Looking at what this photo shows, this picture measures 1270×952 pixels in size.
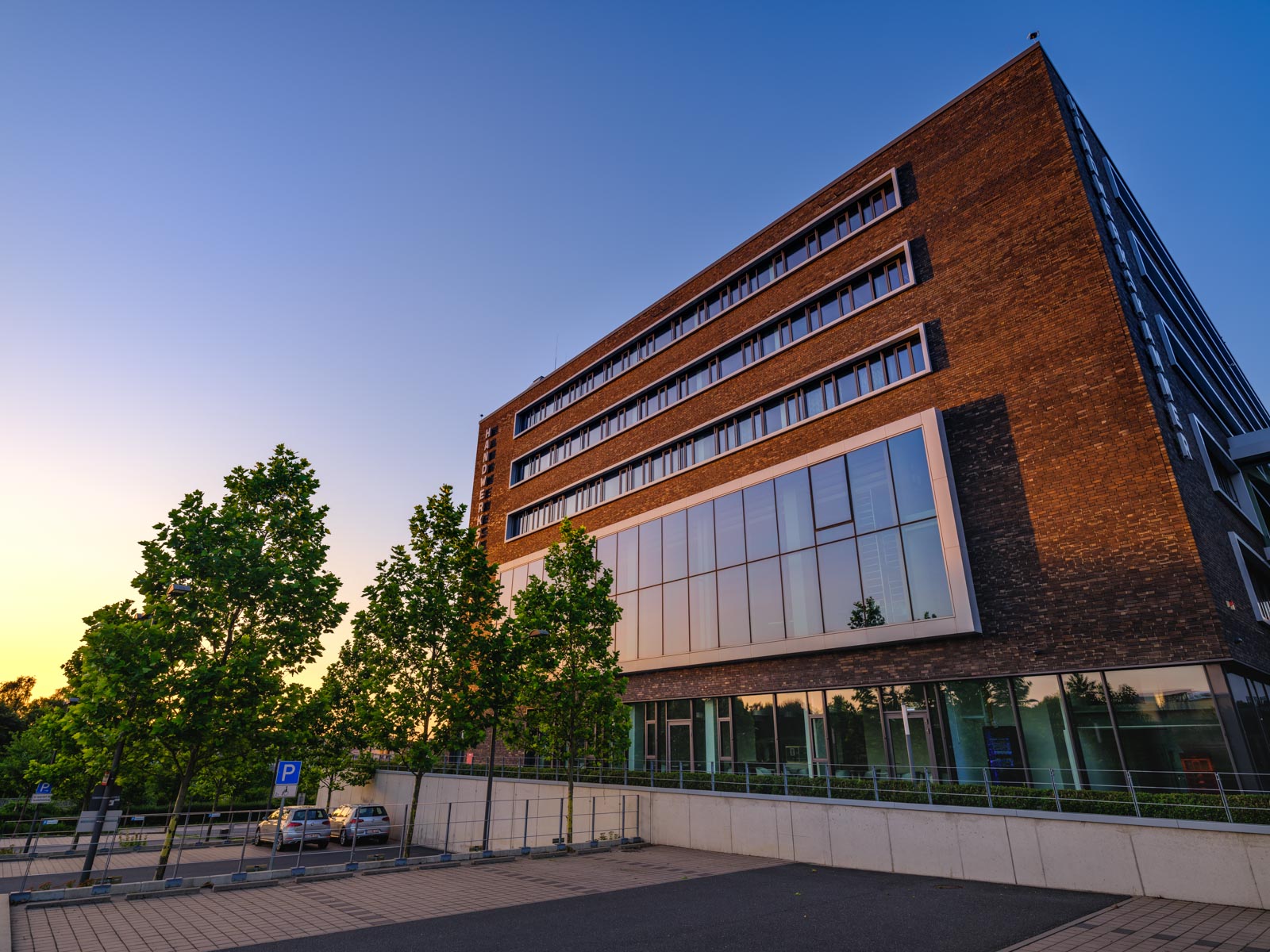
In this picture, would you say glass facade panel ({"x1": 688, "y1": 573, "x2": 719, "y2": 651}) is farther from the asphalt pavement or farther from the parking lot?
the asphalt pavement

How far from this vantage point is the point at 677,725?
26500mm

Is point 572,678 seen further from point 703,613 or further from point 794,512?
point 794,512

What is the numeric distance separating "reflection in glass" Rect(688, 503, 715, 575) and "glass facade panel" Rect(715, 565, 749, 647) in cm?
115

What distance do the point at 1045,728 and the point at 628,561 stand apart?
58.8 ft

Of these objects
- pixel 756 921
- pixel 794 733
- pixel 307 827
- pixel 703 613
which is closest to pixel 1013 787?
pixel 794 733

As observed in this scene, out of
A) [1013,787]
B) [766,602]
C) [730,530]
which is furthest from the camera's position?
[730,530]

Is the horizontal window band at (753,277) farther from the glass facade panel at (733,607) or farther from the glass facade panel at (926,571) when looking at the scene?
the glass facade panel at (926,571)

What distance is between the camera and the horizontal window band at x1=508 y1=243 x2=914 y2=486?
24.1 m

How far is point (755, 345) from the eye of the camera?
28188 mm

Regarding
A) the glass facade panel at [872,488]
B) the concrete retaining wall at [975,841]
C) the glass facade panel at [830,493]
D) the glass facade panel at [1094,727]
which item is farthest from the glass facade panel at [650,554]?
the glass facade panel at [1094,727]

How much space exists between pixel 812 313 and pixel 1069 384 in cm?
1000

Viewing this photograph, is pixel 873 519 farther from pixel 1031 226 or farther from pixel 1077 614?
pixel 1031 226

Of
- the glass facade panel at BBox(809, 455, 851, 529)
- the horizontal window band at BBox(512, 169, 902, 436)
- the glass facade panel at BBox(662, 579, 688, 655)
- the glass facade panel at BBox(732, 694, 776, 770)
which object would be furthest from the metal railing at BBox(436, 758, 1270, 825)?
the horizontal window band at BBox(512, 169, 902, 436)

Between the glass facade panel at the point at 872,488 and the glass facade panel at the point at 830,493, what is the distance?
0.29 metres
